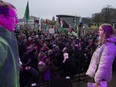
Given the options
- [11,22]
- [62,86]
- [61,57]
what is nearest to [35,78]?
[62,86]

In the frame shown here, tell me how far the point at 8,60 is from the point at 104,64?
2493 mm

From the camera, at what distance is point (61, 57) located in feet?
32.3

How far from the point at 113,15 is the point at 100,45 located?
5517 centimetres

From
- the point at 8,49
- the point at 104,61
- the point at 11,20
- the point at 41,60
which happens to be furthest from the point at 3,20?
the point at 41,60

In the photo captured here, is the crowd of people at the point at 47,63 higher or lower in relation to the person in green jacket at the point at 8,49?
lower

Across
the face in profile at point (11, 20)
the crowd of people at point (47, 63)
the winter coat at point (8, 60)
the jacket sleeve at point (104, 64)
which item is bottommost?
the crowd of people at point (47, 63)

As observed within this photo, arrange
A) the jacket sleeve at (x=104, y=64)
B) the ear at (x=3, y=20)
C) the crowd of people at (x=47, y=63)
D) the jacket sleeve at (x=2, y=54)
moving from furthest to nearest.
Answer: the crowd of people at (x=47, y=63) → the jacket sleeve at (x=104, y=64) → the ear at (x=3, y=20) → the jacket sleeve at (x=2, y=54)

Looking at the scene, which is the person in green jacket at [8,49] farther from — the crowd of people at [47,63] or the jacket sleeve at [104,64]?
the crowd of people at [47,63]

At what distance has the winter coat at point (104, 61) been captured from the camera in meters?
3.78

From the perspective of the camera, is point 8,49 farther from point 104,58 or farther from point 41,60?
point 41,60

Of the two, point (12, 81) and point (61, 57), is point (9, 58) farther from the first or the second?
point (61, 57)

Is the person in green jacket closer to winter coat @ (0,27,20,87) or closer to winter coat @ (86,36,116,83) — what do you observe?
winter coat @ (0,27,20,87)

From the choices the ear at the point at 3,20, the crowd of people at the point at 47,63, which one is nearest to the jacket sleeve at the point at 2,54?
the ear at the point at 3,20

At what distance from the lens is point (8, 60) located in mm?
1484
